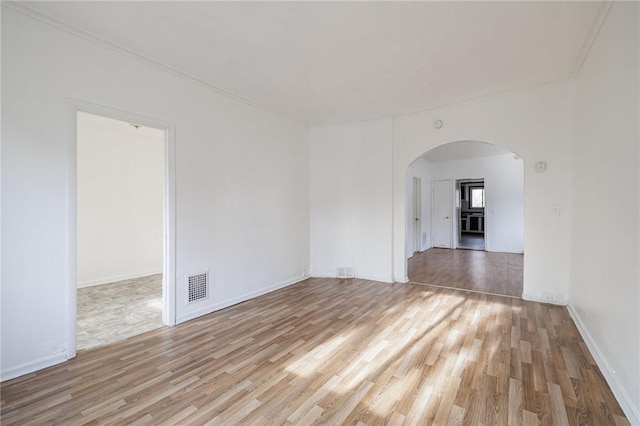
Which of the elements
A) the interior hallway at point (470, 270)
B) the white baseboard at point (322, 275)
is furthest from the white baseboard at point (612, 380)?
the white baseboard at point (322, 275)

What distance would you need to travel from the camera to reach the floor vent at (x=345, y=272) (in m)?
5.14

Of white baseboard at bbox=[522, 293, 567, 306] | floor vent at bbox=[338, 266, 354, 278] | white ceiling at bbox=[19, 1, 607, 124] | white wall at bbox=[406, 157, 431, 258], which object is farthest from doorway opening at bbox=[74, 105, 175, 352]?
white wall at bbox=[406, 157, 431, 258]

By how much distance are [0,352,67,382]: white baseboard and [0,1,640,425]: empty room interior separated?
0.04 feet

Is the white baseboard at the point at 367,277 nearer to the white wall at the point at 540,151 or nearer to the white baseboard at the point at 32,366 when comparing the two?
the white wall at the point at 540,151

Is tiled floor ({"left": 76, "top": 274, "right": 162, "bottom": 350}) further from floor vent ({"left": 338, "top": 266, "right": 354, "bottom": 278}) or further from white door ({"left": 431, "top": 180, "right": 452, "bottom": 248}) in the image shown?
white door ({"left": 431, "top": 180, "right": 452, "bottom": 248})

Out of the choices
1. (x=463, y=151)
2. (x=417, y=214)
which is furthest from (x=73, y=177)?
(x=463, y=151)

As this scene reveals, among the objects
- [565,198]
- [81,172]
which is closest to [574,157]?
[565,198]

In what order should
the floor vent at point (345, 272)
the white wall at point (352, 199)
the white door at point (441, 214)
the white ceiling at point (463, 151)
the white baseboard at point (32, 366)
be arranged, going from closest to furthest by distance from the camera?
the white baseboard at point (32, 366), the white wall at point (352, 199), the floor vent at point (345, 272), the white ceiling at point (463, 151), the white door at point (441, 214)

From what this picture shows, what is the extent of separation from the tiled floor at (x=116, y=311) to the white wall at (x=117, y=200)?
18.9 inches

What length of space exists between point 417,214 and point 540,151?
4524 mm

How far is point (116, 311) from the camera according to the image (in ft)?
11.8

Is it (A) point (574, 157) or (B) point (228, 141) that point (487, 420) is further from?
(B) point (228, 141)

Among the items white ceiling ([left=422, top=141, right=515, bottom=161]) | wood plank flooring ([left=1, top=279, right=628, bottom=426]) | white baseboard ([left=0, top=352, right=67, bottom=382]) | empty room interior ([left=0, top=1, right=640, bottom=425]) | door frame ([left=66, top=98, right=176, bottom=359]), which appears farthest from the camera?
white ceiling ([left=422, top=141, right=515, bottom=161])

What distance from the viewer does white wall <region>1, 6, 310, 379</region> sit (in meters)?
2.17
